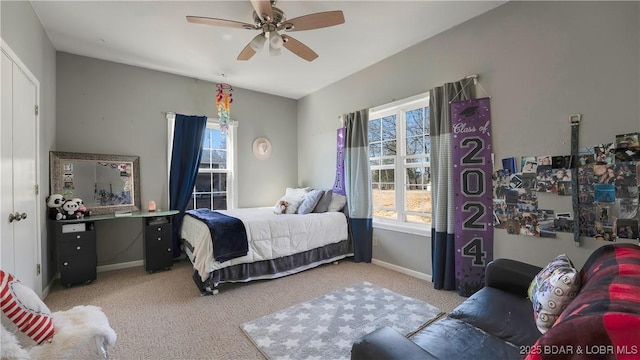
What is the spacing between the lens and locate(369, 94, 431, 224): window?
332 centimetres

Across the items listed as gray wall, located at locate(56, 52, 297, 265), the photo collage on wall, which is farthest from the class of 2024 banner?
gray wall, located at locate(56, 52, 297, 265)

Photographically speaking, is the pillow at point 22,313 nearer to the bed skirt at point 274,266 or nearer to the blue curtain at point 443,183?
the bed skirt at point 274,266

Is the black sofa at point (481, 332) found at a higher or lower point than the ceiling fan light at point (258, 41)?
lower

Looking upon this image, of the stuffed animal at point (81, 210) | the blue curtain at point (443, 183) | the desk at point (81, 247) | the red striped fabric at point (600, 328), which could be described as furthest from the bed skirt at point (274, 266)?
the red striped fabric at point (600, 328)

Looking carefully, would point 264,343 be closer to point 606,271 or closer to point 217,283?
point 217,283

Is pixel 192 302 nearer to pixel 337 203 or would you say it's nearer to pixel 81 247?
pixel 81 247

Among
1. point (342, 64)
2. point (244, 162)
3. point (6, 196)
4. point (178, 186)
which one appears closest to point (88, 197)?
point (178, 186)

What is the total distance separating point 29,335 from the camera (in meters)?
1.24

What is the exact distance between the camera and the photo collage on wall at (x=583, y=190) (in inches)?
73.4

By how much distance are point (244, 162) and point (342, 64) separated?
2304 mm

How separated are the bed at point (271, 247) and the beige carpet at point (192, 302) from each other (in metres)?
0.13

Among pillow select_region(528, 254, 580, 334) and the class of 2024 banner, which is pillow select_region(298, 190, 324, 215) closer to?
the class of 2024 banner

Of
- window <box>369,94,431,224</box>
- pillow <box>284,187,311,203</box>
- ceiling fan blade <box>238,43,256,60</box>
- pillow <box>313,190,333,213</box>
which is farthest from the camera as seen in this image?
pillow <box>284,187,311,203</box>

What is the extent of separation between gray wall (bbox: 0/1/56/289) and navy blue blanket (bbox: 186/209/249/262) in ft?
5.47
